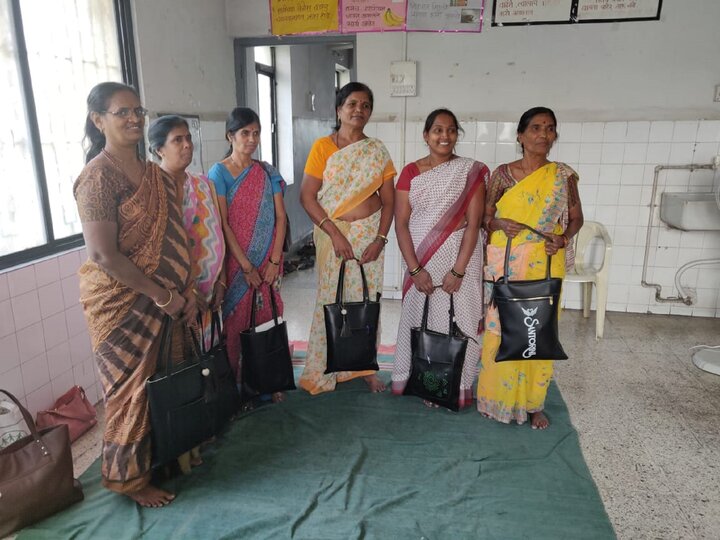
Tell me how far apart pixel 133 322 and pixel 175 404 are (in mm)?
324

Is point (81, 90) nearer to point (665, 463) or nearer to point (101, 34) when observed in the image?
point (101, 34)

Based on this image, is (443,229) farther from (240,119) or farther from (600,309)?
(600,309)

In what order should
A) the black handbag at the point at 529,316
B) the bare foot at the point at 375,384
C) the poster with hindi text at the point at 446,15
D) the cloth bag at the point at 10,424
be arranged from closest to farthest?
the cloth bag at the point at 10,424, the black handbag at the point at 529,316, the bare foot at the point at 375,384, the poster with hindi text at the point at 446,15

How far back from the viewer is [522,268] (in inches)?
90.1

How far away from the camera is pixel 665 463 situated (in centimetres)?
219

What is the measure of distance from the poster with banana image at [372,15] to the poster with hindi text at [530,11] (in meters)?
0.68

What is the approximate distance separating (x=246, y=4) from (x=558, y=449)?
12.5 ft

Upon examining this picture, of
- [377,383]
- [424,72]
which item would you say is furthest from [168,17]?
[377,383]

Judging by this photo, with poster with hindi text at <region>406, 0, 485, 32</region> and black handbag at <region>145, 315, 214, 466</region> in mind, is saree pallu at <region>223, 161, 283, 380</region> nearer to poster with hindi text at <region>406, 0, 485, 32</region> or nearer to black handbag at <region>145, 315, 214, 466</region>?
black handbag at <region>145, 315, 214, 466</region>

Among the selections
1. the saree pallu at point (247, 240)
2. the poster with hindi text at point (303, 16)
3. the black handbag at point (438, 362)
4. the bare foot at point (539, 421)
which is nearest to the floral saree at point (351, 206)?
the saree pallu at point (247, 240)

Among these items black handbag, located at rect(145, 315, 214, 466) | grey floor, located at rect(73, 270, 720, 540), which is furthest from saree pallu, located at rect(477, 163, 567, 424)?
black handbag, located at rect(145, 315, 214, 466)

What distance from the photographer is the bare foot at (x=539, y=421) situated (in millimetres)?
2436

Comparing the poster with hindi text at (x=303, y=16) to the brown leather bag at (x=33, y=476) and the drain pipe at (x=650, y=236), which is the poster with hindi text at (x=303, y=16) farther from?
the brown leather bag at (x=33, y=476)

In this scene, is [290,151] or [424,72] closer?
[424,72]
